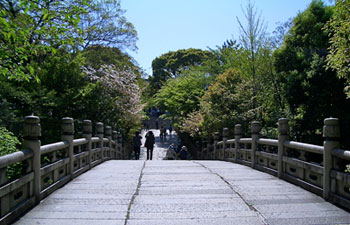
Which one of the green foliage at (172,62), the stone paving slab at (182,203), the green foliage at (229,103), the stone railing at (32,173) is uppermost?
the green foliage at (172,62)

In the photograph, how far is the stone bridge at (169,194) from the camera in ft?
16.0

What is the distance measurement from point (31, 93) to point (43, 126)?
1411 mm

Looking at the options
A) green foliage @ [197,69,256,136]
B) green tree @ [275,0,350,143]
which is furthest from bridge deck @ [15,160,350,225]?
green foliage @ [197,69,256,136]

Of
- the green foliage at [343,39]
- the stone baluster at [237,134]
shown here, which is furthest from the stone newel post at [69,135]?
the stone baluster at [237,134]

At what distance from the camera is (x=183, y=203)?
19.0ft

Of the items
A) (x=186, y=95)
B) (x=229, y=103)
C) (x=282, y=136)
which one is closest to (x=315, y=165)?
(x=282, y=136)

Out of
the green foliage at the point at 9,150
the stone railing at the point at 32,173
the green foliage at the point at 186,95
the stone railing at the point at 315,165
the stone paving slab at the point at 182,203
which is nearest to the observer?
the stone railing at the point at 32,173

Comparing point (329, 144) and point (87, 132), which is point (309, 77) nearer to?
point (329, 144)

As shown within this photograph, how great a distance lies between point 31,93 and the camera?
14789 millimetres

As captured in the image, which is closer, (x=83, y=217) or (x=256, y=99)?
(x=83, y=217)

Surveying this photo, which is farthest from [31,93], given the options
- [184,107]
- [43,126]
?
[184,107]

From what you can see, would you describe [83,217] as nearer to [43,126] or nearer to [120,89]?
[43,126]

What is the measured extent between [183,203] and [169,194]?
29.1 inches

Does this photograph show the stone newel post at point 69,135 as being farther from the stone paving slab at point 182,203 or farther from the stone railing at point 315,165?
the stone railing at point 315,165
